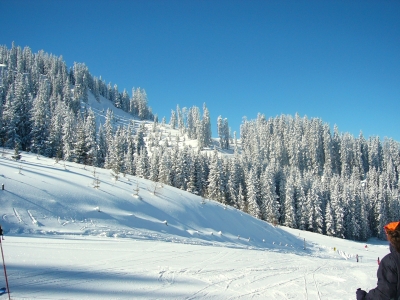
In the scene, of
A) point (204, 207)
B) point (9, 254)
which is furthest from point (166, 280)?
point (204, 207)

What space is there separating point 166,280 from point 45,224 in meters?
7.99

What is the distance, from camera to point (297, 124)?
120 meters

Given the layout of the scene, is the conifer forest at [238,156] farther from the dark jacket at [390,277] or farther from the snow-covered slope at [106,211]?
the dark jacket at [390,277]

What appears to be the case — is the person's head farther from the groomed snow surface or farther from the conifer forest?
the conifer forest

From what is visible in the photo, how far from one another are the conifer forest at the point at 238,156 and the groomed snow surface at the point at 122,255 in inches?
311

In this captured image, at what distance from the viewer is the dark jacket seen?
3.37 metres

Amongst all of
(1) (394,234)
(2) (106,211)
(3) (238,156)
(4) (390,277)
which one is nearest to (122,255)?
(2) (106,211)

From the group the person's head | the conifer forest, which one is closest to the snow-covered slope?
the conifer forest

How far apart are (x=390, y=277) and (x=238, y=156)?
7480 centimetres

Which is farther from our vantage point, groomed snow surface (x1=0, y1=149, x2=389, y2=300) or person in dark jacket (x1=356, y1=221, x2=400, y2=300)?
groomed snow surface (x1=0, y1=149, x2=389, y2=300)

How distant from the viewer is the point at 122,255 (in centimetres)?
986

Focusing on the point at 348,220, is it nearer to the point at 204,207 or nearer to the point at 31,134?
the point at 204,207

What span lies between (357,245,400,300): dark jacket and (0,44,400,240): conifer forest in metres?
19.9

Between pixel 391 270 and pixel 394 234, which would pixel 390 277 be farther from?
pixel 394 234
